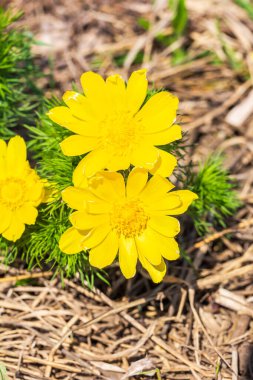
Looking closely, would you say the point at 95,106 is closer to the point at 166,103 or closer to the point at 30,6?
the point at 166,103

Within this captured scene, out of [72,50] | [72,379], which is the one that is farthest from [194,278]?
[72,50]

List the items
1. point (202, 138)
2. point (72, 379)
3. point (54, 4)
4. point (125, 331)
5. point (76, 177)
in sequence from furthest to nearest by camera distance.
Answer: point (54, 4) < point (202, 138) < point (125, 331) < point (72, 379) < point (76, 177)

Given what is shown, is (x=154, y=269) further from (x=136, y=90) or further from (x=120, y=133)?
(x=136, y=90)

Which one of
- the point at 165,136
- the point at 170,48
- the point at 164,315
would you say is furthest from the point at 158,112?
the point at 170,48

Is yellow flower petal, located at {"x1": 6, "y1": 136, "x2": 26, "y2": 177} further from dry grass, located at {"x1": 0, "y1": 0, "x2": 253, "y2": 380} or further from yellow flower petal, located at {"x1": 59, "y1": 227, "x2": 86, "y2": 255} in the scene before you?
dry grass, located at {"x1": 0, "y1": 0, "x2": 253, "y2": 380}

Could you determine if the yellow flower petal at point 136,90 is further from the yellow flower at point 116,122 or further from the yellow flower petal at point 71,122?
the yellow flower petal at point 71,122

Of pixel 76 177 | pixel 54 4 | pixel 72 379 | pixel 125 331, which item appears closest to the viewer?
pixel 76 177

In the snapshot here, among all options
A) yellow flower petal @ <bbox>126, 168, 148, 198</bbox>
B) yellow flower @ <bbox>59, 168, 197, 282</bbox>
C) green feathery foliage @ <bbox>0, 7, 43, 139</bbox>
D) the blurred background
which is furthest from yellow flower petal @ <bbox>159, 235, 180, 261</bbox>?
the blurred background

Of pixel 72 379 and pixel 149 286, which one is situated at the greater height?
pixel 149 286
